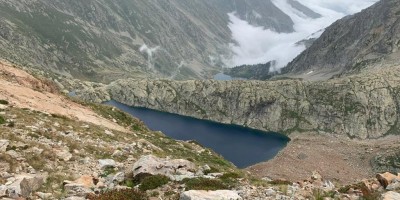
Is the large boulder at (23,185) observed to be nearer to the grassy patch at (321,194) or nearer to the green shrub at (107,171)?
the green shrub at (107,171)

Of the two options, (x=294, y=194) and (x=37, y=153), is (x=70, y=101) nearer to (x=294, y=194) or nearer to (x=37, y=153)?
(x=37, y=153)

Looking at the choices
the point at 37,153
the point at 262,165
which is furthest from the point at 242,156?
the point at 37,153

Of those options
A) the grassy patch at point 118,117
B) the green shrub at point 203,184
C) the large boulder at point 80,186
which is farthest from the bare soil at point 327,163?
the large boulder at point 80,186

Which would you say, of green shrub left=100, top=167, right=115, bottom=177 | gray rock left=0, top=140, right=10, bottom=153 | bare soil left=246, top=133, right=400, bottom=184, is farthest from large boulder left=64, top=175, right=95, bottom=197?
bare soil left=246, top=133, right=400, bottom=184

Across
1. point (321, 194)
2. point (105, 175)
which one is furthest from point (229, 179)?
point (105, 175)

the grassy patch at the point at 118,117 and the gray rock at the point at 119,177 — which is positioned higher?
the grassy patch at the point at 118,117
